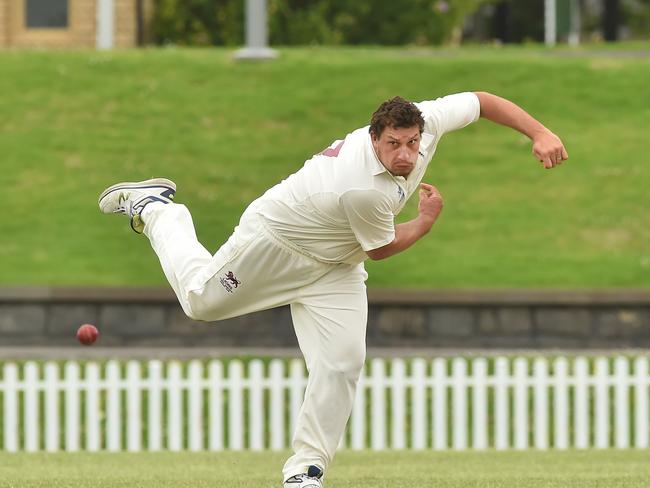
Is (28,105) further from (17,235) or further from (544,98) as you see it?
(544,98)

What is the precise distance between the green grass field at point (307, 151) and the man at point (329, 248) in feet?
25.5

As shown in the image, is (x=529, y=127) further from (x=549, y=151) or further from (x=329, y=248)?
(x=329, y=248)

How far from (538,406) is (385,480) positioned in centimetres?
406

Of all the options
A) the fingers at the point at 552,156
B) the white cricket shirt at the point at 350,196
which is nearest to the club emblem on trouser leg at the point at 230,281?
the white cricket shirt at the point at 350,196

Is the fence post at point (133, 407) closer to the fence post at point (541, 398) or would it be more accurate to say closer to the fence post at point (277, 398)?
the fence post at point (277, 398)

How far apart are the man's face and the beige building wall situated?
19004 mm

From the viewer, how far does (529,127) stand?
6.00 m

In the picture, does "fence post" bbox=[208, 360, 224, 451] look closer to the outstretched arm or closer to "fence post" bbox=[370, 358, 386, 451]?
"fence post" bbox=[370, 358, 386, 451]

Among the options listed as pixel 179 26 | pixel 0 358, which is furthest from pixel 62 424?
→ pixel 179 26

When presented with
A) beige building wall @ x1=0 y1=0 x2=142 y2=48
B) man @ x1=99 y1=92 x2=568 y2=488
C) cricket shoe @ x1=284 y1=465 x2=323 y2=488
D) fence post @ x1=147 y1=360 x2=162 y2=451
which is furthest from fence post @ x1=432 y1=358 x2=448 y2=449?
beige building wall @ x1=0 y1=0 x2=142 y2=48

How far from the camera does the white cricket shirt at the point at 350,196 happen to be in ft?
18.8

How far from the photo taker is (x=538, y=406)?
10898mm

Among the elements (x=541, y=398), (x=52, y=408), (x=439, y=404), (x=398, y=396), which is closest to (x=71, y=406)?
(x=52, y=408)

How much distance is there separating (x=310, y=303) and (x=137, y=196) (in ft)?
4.35
